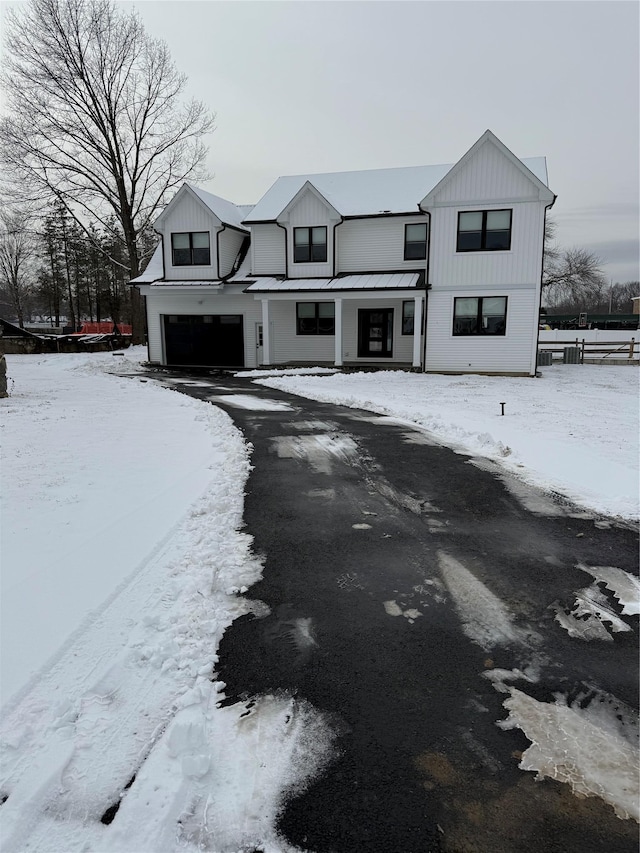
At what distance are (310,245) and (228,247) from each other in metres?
4.34

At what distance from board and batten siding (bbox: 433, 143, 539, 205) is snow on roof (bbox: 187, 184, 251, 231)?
975 centimetres

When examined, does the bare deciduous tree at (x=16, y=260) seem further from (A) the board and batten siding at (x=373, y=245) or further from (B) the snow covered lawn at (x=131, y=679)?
(B) the snow covered lawn at (x=131, y=679)

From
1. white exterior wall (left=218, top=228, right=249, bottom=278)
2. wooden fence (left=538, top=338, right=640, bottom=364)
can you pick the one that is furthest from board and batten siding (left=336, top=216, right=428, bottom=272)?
wooden fence (left=538, top=338, right=640, bottom=364)

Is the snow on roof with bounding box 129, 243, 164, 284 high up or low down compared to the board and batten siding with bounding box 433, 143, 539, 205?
down

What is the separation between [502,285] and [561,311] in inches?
3512

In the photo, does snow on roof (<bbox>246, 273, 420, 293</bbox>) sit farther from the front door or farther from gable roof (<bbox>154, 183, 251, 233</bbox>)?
gable roof (<bbox>154, 183, 251, 233</bbox>)

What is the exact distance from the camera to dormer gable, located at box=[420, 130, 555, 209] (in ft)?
63.3

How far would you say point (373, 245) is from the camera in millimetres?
22344

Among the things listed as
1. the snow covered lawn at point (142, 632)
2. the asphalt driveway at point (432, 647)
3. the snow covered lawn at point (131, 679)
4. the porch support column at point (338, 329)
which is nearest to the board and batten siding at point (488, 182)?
the porch support column at point (338, 329)

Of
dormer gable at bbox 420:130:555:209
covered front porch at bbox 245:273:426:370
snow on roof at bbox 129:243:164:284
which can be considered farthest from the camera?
snow on roof at bbox 129:243:164:284

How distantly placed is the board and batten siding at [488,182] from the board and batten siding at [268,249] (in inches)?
276

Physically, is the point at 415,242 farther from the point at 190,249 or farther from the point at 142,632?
the point at 142,632

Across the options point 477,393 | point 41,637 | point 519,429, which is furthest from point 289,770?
point 477,393

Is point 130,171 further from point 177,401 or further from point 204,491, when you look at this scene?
point 204,491
